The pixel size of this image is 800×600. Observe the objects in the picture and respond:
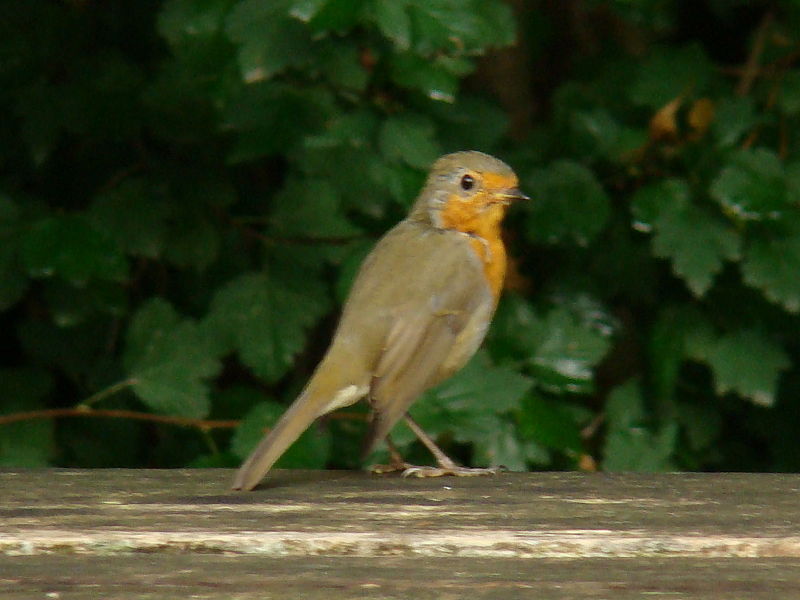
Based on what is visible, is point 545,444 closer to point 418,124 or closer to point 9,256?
point 418,124

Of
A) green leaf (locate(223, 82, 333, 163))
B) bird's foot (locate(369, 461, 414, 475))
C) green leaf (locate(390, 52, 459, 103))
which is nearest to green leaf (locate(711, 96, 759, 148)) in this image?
green leaf (locate(390, 52, 459, 103))

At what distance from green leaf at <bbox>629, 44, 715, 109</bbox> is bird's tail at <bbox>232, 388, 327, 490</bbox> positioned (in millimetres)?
1791

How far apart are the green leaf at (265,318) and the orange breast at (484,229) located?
62cm

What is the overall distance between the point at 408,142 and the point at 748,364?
4.01 ft

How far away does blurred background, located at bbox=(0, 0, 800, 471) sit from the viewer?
345 cm

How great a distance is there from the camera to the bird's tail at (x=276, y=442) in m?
2.10

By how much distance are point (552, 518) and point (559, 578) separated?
12.6 inches

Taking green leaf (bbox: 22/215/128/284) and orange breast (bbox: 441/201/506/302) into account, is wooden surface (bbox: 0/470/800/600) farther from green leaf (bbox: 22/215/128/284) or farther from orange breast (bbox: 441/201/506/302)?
green leaf (bbox: 22/215/128/284)

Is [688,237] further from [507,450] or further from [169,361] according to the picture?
[169,361]

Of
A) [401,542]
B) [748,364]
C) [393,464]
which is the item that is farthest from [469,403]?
[401,542]

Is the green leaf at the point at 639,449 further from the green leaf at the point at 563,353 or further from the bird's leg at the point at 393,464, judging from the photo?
the bird's leg at the point at 393,464

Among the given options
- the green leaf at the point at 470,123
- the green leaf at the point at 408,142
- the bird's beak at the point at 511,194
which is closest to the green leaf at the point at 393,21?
the green leaf at the point at 408,142

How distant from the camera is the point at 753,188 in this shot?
3576mm

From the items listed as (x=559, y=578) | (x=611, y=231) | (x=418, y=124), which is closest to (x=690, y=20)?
(x=611, y=231)
